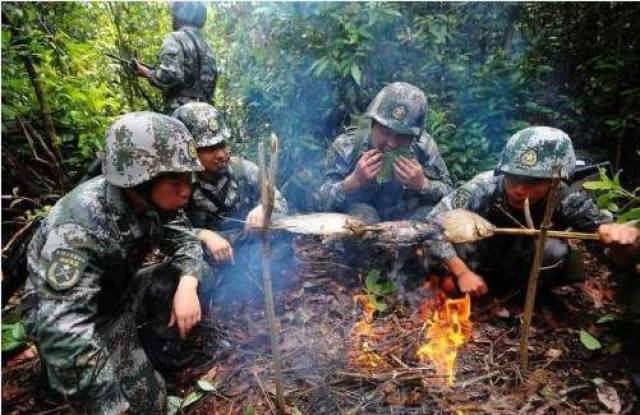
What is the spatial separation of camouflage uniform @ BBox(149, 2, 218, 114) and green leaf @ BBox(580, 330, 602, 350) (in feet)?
21.9

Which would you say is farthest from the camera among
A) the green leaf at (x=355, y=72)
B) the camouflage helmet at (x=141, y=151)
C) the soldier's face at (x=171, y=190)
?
the green leaf at (x=355, y=72)

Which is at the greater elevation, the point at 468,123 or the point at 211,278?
the point at 468,123

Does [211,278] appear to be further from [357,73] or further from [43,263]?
[357,73]

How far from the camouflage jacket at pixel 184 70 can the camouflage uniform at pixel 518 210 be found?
5.04 meters

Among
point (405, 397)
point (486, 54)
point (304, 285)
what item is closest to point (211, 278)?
point (304, 285)

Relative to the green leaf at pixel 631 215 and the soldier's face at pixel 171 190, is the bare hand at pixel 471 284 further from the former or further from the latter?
the soldier's face at pixel 171 190

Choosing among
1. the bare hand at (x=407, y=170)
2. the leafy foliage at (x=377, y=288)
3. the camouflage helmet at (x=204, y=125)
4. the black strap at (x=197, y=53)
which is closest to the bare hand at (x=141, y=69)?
the black strap at (x=197, y=53)

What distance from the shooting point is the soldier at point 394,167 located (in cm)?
510

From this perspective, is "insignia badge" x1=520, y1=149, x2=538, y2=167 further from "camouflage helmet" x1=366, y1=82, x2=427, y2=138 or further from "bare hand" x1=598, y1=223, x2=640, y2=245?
"camouflage helmet" x1=366, y1=82, x2=427, y2=138

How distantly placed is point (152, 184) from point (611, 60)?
699 centimetres

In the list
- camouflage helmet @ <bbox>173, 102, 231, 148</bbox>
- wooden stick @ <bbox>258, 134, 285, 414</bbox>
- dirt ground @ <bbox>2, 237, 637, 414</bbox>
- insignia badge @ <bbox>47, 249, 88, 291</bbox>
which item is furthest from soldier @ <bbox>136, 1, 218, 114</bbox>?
wooden stick @ <bbox>258, 134, 285, 414</bbox>

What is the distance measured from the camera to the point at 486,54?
809cm

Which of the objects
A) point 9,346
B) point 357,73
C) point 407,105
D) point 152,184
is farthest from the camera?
point 357,73

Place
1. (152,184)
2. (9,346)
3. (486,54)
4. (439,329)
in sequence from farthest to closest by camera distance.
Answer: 1. (486,54)
2. (439,329)
3. (9,346)
4. (152,184)
